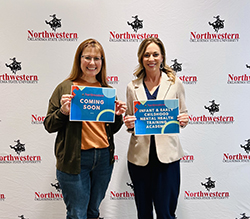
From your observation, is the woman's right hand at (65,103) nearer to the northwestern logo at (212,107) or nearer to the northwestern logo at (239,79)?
the northwestern logo at (212,107)

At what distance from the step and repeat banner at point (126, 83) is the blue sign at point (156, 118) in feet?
2.51

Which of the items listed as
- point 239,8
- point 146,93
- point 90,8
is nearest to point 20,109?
point 90,8

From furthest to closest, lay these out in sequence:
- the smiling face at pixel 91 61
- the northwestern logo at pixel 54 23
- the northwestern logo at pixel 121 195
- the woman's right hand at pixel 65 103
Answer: the northwestern logo at pixel 121 195
the northwestern logo at pixel 54 23
the smiling face at pixel 91 61
the woman's right hand at pixel 65 103

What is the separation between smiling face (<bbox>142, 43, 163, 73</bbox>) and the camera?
1408 mm

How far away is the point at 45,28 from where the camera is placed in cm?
205

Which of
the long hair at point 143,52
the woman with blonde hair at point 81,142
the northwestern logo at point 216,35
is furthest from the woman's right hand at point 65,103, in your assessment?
the northwestern logo at point 216,35

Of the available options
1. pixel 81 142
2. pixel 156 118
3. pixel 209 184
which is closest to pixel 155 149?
pixel 156 118

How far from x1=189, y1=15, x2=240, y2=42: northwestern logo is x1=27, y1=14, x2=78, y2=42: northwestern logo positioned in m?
1.30

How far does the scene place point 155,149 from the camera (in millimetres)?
1396

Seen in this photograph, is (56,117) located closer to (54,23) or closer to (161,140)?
(161,140)

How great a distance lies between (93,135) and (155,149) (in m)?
0.46

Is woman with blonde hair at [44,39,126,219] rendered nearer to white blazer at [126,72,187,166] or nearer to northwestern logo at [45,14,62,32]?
white blazer at [126,72,187,166]

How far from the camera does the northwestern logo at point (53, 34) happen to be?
204cm

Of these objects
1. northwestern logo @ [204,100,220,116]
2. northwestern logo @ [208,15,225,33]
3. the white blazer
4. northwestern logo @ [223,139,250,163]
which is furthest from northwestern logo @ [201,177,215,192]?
northwestern logo @ [208,15,225,33]
